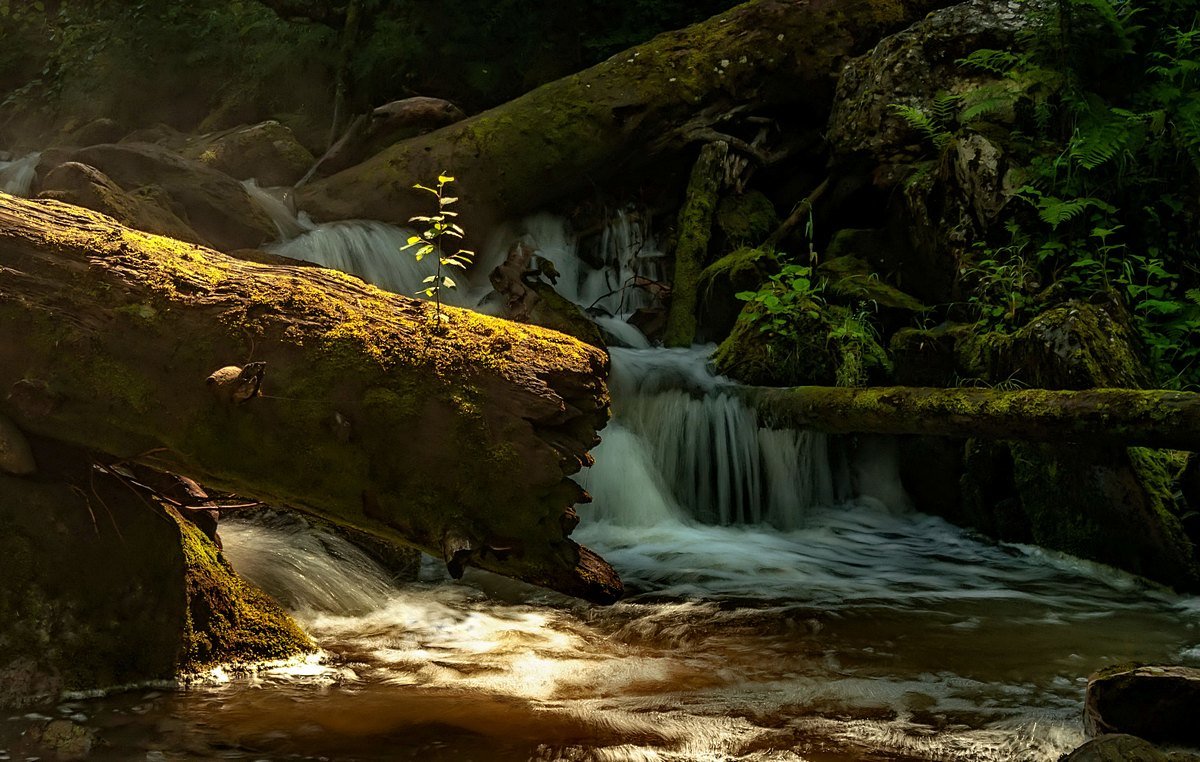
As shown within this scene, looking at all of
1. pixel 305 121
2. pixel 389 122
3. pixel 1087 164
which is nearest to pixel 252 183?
pixel 389 122

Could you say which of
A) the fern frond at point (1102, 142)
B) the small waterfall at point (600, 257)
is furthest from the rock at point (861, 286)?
the small waterfall at point (600, 257)

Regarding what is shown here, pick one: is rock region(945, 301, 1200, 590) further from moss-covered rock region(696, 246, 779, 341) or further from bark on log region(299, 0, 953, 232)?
bark on log region(299, 0, 953, 232)

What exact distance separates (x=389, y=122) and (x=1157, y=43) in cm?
767

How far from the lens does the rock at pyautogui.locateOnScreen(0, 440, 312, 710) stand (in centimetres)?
274

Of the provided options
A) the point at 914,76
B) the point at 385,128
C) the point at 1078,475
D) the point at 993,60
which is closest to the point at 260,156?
the point at 385,128

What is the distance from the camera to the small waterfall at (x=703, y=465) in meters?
6.77

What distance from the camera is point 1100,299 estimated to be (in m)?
5.79

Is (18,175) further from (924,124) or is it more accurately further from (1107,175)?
(1107,175)

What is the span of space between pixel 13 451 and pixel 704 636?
9.24 feet

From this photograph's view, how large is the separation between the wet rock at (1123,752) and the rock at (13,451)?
317 centimetres

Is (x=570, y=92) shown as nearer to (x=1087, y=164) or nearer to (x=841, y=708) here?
(x=1087, y=164)

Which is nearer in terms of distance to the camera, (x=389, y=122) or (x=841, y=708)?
(x=841, y=708)

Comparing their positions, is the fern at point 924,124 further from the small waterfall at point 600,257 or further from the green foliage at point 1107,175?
the small waterfall at point 600,257

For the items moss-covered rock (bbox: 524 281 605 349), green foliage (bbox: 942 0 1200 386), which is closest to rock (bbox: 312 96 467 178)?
moss-covered rock (bbox: 524 281 605 349)
